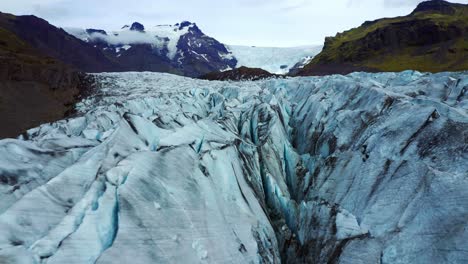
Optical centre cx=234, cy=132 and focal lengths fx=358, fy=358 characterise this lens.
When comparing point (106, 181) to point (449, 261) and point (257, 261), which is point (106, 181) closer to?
point (257, 261)

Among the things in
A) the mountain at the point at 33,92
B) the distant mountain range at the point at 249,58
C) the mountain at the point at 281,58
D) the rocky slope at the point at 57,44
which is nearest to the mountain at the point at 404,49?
the distant mountain range at the point at 249,58

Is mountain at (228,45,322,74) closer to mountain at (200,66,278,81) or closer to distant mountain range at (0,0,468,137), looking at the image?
distant mountain range at (0,0,468,137)

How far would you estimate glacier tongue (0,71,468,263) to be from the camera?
23.6 ft

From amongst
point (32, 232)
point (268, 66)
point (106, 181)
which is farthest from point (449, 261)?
point (268, 66)

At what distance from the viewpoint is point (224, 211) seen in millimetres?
9484

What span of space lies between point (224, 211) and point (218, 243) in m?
1.23

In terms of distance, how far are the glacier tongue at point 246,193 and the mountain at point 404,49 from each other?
78.4 m

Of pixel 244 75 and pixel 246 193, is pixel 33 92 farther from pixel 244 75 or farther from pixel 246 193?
pixel 246 193

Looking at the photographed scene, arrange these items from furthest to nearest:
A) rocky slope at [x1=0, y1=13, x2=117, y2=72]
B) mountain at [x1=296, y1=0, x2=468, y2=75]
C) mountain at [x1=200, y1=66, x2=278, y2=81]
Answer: rocky slope at [x1=0, y1=13, x2=117, y2=72] < mountain at [x1=296, y1=0, x2=468, y2=75] < mountain at [x1=200, y1=66, x2=278, y2=81]

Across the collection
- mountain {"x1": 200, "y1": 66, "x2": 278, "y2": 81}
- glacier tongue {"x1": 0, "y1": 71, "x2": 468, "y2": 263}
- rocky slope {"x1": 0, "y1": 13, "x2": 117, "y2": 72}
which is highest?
rocky slope {"x1": 0, "y1": 13, "x2": 117, "y2": 72}

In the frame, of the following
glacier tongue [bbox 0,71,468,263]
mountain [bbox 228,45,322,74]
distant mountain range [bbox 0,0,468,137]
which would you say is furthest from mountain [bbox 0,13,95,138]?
mountain [bbox 228,45,322,74]

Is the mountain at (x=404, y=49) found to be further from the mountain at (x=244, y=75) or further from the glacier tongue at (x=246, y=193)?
the glacier tongue at (x=246, y=193)

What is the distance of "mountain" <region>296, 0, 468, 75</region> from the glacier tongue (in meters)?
78.4

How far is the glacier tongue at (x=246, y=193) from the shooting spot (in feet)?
23.6
